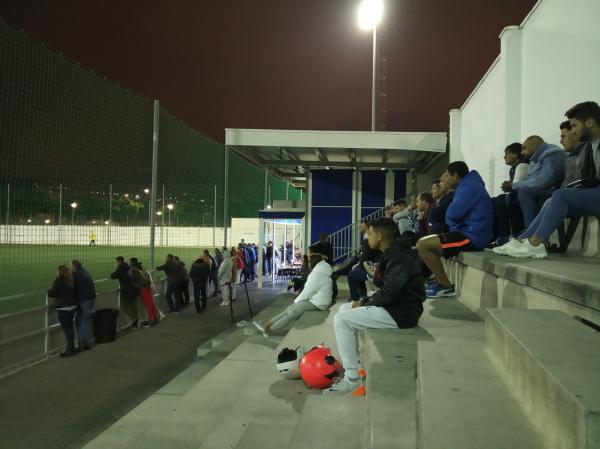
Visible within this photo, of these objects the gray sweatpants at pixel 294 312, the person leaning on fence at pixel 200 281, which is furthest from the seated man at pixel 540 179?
the person leaning on fence at pixel 200 281

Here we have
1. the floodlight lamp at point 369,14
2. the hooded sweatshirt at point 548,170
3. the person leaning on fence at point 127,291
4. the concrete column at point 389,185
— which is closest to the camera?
the hooded sweatshirt at point 548,170

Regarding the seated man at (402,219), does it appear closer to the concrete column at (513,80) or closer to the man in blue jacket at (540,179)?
the concrete column at (513,80)

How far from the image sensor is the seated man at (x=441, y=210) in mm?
5867

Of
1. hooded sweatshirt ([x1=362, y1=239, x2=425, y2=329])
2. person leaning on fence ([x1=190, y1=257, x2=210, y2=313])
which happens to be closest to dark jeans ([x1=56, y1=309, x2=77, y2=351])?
person leaning on fence ([x1=190, y1=257, x2=210, y2=313])

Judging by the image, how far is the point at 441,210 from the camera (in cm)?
591

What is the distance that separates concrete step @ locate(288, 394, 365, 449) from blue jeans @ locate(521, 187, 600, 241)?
2059 millimetres

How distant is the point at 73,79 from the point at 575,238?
36.0 ft

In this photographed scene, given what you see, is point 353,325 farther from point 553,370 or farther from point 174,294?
point 174,294

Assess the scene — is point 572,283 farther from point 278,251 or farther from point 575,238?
point 278,251

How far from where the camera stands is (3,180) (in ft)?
34.9

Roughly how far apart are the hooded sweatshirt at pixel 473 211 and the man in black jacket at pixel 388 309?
1338mm

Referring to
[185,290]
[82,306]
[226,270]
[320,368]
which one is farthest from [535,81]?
[185,290]

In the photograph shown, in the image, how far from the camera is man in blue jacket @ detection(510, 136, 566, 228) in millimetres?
4926

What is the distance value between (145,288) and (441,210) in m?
8.35
